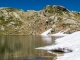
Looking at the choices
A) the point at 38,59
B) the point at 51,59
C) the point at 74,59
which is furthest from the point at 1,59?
the point at 74,59

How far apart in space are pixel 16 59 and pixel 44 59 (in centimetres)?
635

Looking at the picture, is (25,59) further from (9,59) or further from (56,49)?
(56,49)

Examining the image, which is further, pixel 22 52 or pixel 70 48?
pixel 22 52

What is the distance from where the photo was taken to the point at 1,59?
4122 cm

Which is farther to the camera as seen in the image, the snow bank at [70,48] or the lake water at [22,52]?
the lake water at [22,52]

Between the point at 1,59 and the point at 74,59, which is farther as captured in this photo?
the point at 1,59

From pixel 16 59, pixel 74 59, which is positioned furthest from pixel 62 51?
pixel 74 59

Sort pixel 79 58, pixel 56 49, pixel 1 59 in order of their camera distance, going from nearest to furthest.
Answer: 1. pixel 79 58
2. pixel 1 59
3. pixel 56 49

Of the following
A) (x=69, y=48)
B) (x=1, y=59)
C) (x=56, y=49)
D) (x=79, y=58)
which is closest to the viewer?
(x=79, y=58)

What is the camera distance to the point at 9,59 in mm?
41656

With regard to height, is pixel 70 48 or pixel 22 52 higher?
pixel 70 48

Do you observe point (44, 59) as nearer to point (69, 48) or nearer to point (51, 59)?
point (51, 59)

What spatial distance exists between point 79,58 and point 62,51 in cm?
2134

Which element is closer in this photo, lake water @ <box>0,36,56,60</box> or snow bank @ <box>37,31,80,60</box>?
snow bank @ <box>37,31,80,60</box>
